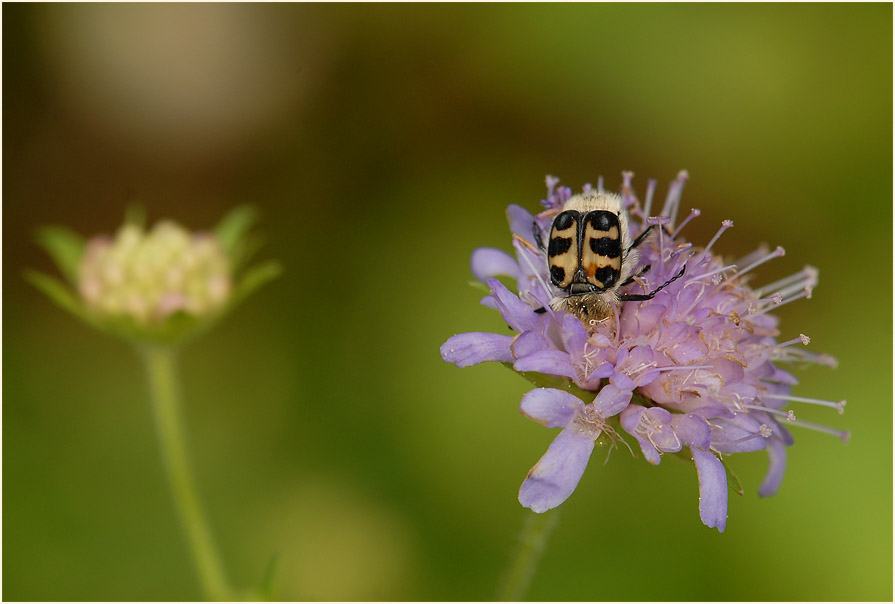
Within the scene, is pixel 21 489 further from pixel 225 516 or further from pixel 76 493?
pixel 225 516

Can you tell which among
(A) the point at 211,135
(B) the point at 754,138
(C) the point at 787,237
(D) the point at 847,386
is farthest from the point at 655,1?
(A) the point at 211,135

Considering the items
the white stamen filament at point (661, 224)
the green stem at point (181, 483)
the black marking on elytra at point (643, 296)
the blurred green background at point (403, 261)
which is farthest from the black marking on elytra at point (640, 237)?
the blurred green background at point (403, 261)

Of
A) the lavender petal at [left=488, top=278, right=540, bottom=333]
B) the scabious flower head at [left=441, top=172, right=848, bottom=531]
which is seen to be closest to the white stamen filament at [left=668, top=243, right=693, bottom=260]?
the scabious flower head at [left=441, top=172, right=848, bottom=531]

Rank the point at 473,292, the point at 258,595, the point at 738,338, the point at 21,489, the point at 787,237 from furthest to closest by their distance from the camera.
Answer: the point at 787,237
the point at 473,292
the point at 21,489
the point at 258,595
the point at 738,338

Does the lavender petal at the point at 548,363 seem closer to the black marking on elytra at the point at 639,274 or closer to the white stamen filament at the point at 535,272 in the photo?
the white stamen filament at the point at 535,272

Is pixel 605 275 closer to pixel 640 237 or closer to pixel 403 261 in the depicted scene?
pixel 640 237

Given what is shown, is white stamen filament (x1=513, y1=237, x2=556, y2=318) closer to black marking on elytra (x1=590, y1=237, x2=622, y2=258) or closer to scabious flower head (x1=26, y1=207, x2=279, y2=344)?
black marking on elytra (x1=590, y1=237, x2=622, y2=258)
